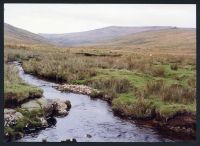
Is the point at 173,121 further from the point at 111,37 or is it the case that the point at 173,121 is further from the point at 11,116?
the point at 111,37

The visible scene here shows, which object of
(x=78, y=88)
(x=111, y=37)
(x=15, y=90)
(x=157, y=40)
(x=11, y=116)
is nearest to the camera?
(x=11, y=116)

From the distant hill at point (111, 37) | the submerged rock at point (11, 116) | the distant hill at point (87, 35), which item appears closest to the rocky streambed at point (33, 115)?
the submerged rock at point (11, 116)

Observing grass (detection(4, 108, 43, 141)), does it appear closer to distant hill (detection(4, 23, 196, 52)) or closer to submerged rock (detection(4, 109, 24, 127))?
submerged rock (detection(4, 109, 24, 127))

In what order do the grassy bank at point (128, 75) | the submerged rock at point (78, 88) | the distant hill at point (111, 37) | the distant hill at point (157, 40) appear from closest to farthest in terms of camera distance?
1. the grassy bank at point (128, 75)
2. the distant hill at point (111, 37)
3. the submerged rock at point (78, 88)
4. the distant hill at point (157, 40)

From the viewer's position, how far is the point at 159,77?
21125 millimetres

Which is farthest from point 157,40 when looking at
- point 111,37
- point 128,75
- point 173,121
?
point 173,121

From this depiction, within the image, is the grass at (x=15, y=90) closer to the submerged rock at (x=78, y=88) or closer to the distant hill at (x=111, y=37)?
the distant hill at (x=111, y=37)

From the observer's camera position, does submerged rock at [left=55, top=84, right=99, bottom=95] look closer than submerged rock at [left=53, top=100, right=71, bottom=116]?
No

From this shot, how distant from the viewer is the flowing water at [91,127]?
17000mm

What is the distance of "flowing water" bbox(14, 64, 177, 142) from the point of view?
17000mm

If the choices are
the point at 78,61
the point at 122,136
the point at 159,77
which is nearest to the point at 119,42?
the point at 78,61

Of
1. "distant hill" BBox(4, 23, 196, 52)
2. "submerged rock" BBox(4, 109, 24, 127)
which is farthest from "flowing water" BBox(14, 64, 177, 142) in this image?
"distant hill" BBox(4, 23, 196, 52)

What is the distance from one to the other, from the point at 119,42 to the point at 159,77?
242 inches

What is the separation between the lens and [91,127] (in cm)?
1806
